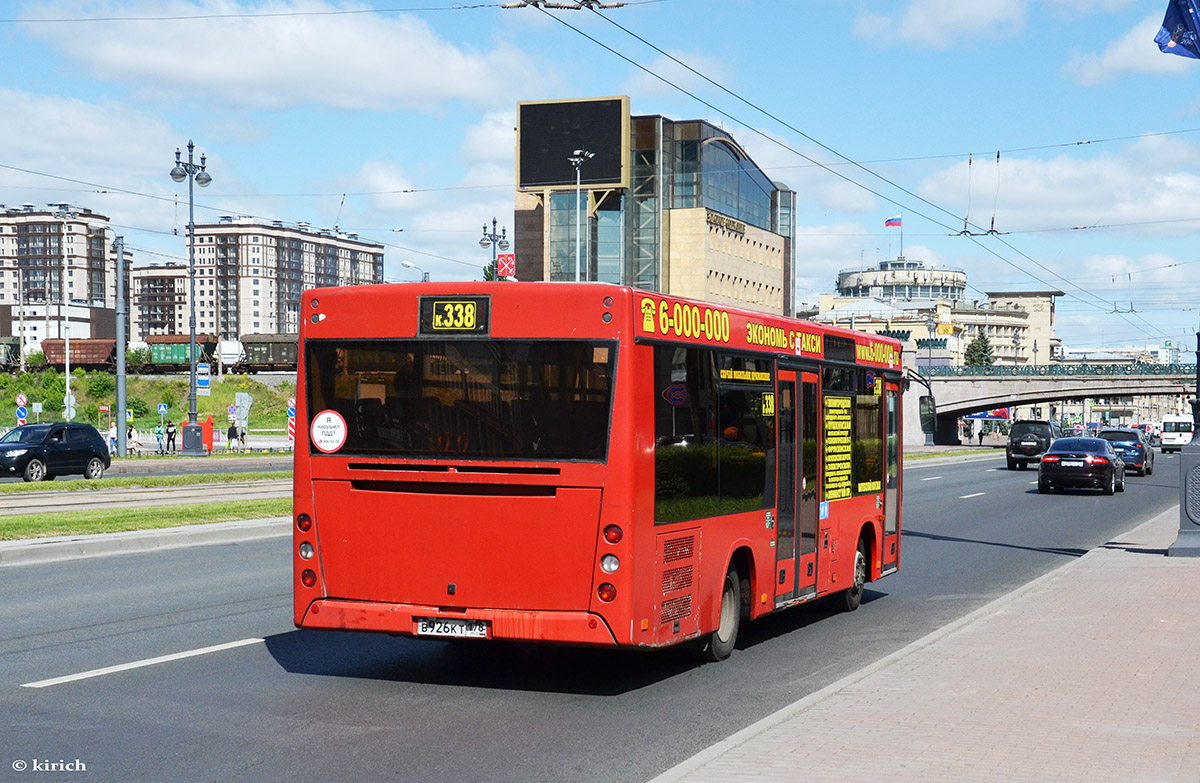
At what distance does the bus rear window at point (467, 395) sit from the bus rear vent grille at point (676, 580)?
1.00m

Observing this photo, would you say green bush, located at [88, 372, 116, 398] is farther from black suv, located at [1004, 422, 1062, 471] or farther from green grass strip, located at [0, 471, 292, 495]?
black suv, located at [1004, 422, 1062, 471]

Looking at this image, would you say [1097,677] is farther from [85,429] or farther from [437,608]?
[85,429]

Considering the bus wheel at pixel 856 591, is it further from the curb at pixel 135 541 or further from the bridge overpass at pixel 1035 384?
the bridge overpass at pixel 1035 384

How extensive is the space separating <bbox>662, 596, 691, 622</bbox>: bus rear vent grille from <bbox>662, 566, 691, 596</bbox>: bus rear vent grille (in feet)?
0.22

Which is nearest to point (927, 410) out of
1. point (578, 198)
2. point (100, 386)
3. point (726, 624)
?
point (726, 624)

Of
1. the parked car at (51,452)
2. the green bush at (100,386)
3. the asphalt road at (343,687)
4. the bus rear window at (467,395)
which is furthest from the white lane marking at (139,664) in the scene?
the green bush at (100,386)

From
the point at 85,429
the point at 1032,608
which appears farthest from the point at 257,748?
the point at 85,429

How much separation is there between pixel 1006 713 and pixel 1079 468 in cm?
2924

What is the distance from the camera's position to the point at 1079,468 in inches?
1377

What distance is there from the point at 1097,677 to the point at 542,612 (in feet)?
12.1

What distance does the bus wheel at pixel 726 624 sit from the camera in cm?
986

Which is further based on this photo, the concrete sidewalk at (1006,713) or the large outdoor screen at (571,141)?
the large outdoor screen at (571,141)

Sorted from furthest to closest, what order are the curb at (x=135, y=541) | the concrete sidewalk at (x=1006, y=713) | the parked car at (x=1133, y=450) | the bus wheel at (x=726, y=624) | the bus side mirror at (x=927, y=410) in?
the parked car at (x=1133, y=450), the curb at (x=135, y=541), the bus side mirror at (x=927, y=410), the bus wheel at (x=726, y=624), the concrete sidewalk at (x=1006, y=713)

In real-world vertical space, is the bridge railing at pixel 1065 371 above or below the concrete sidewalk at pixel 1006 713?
above
